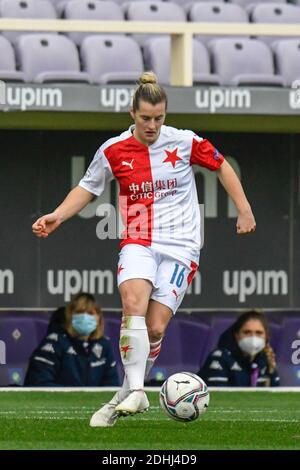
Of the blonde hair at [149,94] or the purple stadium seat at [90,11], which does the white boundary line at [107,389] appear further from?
the blonde hair at [149,94]

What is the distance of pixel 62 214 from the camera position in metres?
8.18

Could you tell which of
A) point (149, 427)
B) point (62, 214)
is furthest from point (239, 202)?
point (149, 427)

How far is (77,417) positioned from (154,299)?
1367 millimetres

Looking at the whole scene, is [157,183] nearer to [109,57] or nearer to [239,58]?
[109,57]

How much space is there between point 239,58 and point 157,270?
6621 mm

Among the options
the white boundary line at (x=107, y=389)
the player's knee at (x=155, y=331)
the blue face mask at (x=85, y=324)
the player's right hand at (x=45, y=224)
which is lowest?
the white boundary line at (x=107, y=389)

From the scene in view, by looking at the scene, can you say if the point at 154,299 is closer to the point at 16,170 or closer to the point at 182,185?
the point at 182,185

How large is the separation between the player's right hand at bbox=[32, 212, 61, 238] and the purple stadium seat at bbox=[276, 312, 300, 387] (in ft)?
20.1

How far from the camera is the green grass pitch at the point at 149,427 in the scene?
23.6 ft

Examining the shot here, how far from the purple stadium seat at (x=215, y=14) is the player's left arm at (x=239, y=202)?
6.94 meters

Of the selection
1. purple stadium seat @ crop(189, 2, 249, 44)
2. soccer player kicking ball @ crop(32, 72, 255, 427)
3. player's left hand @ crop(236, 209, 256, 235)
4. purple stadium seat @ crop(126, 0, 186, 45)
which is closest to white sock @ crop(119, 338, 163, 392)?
soccer player kicking ball @ crop(32, 72, 255, 427)

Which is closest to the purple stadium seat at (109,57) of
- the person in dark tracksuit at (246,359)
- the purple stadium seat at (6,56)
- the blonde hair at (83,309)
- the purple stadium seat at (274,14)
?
the purple stadium seat at (6,56)

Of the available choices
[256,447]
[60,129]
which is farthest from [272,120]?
[256,447]

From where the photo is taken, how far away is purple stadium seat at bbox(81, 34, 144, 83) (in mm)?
14078
